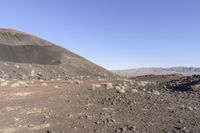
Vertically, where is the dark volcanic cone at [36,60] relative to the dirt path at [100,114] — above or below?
above

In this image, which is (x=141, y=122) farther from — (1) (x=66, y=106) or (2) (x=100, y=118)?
(1) (x=66, y=106)

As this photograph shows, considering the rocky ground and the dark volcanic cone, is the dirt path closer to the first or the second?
the rocky ground

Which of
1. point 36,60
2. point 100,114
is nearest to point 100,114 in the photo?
point 100,114

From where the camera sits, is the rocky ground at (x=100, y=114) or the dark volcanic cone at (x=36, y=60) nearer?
the rocky ground at (x=100, y=114)

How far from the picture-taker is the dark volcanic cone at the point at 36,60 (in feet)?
208

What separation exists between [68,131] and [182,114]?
6213mm

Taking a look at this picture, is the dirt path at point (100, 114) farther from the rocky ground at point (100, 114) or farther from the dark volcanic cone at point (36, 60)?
the dark volcanic cone at point (36, 60)

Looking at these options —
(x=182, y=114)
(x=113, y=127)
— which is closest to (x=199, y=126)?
(x=182, y=114)

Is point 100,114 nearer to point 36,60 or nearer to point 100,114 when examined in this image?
point 100,114

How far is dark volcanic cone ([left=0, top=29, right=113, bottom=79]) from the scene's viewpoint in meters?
63.3

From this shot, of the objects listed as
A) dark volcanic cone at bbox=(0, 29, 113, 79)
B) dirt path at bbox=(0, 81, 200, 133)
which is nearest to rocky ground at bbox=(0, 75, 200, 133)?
dirt path at bbox=(0, 81, 200, 133)

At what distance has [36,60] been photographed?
9875cm

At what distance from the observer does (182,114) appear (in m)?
17.6

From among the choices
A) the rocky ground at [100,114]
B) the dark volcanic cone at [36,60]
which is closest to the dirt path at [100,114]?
the rocky ground at [100,114]
